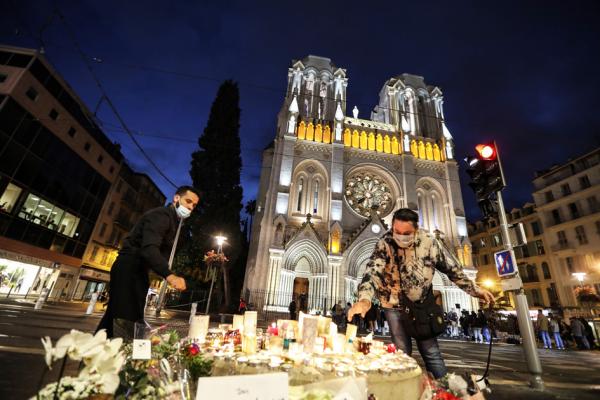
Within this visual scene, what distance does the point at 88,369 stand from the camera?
3.90 feet

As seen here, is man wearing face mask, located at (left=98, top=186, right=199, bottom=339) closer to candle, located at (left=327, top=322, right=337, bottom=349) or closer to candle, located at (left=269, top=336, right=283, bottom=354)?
candle, located at (left=269, top=336, right=283, bottom=354)

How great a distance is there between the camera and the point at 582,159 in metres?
25.6

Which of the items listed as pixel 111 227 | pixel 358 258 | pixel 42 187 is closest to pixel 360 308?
pixel 358 258

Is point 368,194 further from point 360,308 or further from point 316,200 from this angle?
point 360,308

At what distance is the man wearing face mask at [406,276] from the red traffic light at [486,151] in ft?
10.3

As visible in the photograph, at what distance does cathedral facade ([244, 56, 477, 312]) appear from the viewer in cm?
1923

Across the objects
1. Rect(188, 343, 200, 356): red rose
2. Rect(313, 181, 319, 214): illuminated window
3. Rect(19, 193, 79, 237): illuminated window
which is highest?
Rect(313, 181, 319, 214): illuminated window

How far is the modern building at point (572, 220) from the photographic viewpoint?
2322cm

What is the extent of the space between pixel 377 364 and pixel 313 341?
1.53 feet

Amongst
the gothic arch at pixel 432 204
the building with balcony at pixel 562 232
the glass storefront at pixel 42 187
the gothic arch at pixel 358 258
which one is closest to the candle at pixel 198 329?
the gothic arch at pixel 358 258

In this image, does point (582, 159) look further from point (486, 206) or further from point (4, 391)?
point (4, 391)

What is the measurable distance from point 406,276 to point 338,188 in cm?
1953

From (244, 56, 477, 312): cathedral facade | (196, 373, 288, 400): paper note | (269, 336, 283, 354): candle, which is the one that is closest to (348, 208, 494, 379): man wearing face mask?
(269, 336, 283, 354): candle

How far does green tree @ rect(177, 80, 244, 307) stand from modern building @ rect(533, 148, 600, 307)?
27976 millimetres
